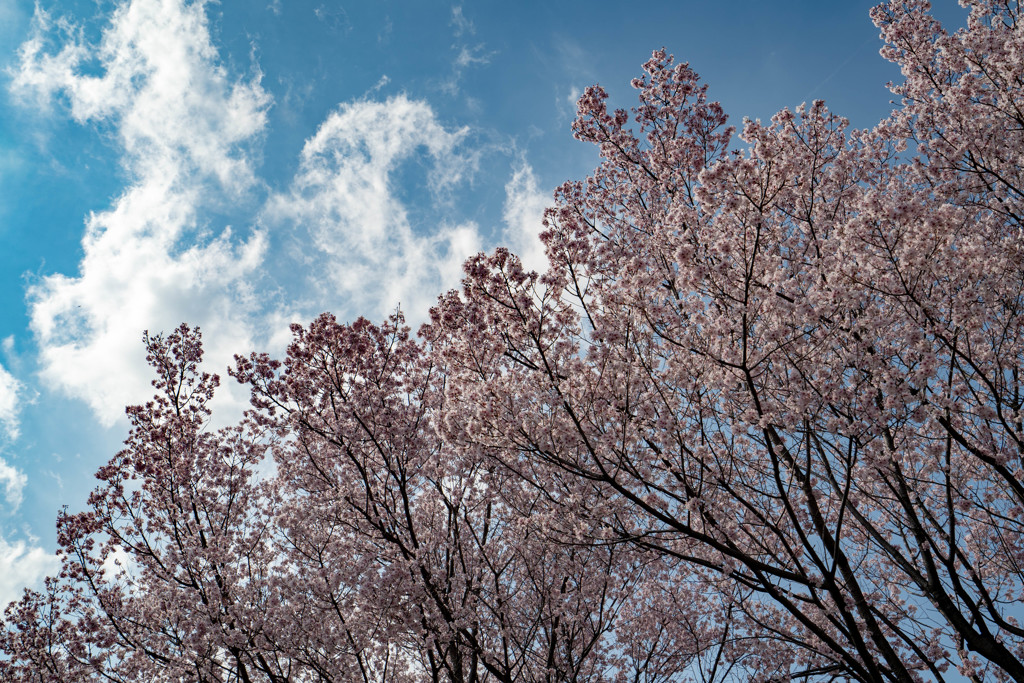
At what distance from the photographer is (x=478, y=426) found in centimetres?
747

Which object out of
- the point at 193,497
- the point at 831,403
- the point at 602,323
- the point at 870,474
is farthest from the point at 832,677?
the point at 193,497

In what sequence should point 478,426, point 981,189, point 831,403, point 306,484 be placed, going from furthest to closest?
point 306,484
point 981,189
point 478,426
point 831,403

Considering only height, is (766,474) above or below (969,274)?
below

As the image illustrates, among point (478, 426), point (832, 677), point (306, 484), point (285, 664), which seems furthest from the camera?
point (306, 484)

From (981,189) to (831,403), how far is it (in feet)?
18.2

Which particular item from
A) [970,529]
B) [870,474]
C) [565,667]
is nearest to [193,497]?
[565,667]

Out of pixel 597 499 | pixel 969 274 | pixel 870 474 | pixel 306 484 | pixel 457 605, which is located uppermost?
pixel 969 274

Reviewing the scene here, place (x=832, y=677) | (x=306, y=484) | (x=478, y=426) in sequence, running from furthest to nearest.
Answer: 1. (x=306, y=484)
2. (x=832, y=677)
3. (x=478, y=426)

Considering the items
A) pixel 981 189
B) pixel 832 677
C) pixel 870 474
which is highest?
pixel 981 189

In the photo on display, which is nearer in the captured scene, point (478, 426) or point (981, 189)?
point (478, 426)

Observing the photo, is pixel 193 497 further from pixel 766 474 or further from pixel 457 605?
pixel 766 474

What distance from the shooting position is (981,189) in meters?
9.05

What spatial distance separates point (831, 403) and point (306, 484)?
9.86 meters

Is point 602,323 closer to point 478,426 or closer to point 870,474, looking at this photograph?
point 478,426
